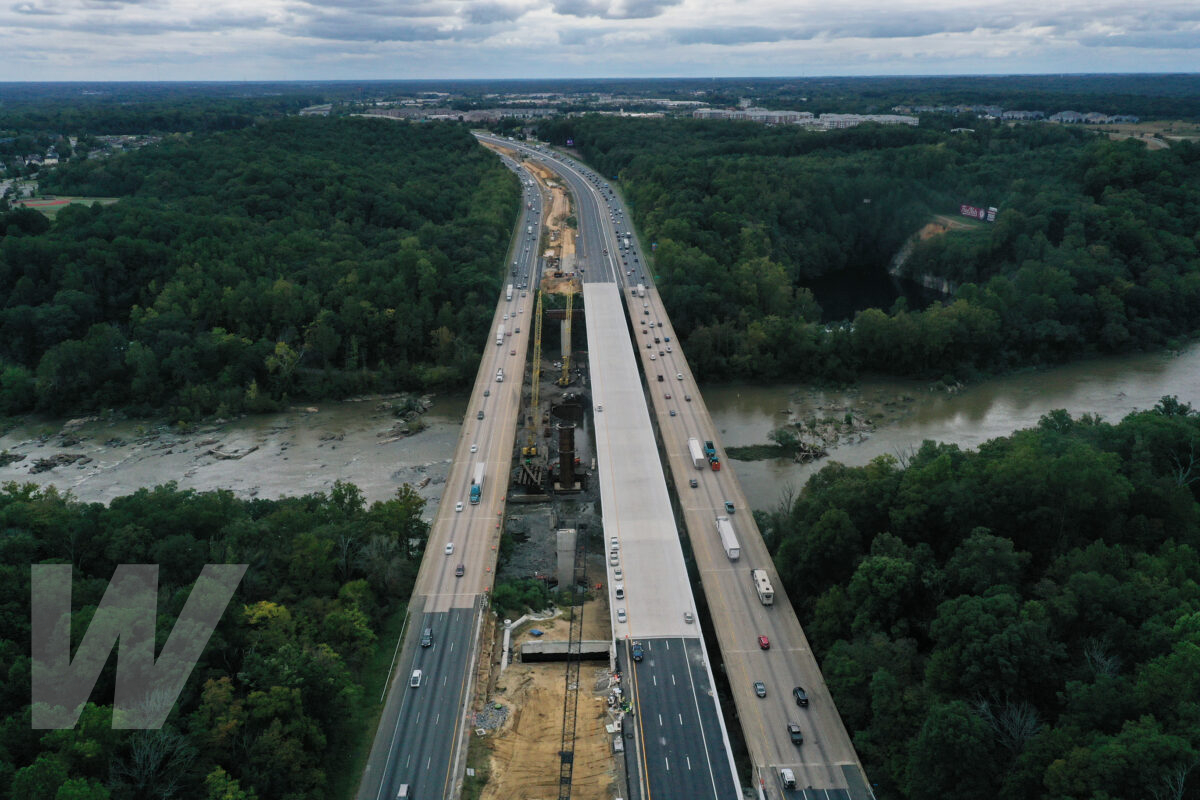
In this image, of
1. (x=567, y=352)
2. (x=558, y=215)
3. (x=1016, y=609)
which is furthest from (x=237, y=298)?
(x=1016, y=609)

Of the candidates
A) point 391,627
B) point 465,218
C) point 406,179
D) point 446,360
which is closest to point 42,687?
point 391,627

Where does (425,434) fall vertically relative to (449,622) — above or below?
below

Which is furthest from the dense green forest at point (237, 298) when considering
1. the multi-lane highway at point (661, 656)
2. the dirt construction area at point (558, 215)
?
the multi-lane highway at point (661, 656)

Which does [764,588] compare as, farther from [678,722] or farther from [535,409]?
[535,409]

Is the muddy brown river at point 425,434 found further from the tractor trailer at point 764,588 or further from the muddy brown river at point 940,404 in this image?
the tractor trailer at point 764,588

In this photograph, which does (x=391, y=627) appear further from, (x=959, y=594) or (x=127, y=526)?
(x=959, y=594)
